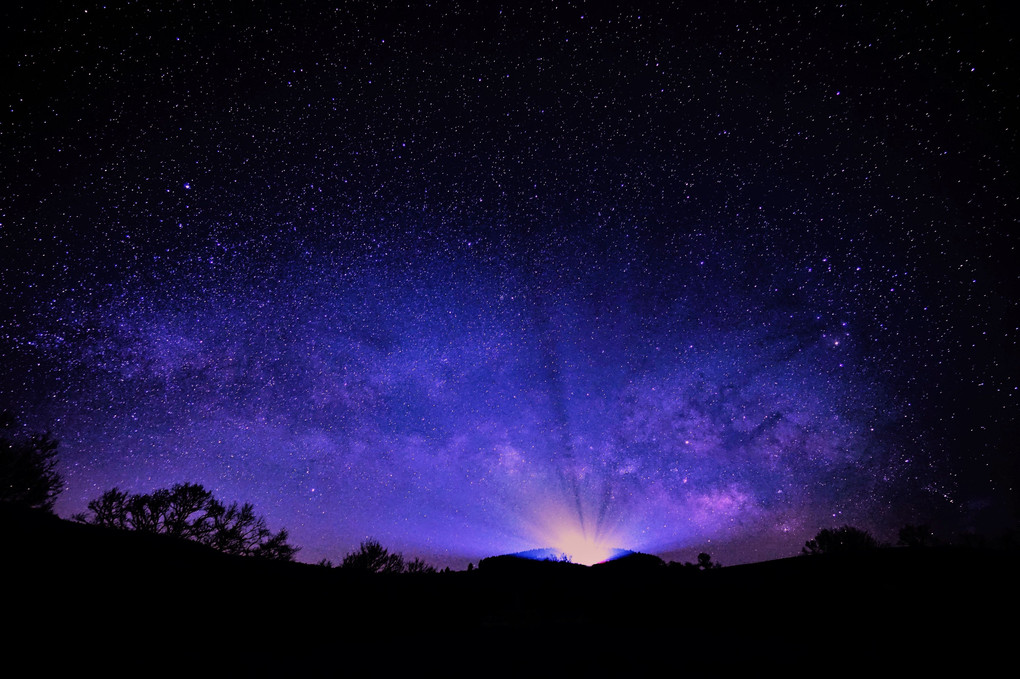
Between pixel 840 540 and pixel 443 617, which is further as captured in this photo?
pixel 840 540

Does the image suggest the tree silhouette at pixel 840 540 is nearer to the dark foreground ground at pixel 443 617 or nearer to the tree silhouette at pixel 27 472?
the dark foreground ground at pixel 443 617

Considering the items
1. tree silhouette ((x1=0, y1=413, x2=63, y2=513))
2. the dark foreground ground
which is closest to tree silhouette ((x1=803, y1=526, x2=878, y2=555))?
the dark foreground ground

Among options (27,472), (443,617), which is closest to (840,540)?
(443,617)

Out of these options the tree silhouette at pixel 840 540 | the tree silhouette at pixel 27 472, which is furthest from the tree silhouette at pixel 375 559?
the tree silhouette at pixel 840 540

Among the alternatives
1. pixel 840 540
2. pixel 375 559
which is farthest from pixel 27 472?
pixel 840 540

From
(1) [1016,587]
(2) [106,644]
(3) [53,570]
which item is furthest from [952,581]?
(3) [53,570]

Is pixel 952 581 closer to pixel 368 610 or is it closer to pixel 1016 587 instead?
pixel 1016 587

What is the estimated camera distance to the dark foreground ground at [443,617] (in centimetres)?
560

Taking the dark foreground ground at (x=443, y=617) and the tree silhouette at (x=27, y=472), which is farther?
the tree silhouette at (x=27, y=472)

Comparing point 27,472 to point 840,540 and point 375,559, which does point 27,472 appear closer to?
point 375,559

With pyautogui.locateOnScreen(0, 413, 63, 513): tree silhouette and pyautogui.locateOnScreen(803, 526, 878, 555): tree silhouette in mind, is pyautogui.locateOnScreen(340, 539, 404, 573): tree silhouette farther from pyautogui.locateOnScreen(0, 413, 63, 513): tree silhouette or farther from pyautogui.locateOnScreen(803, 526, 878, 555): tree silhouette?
pyautogui.locateOnScreen(803, 526, 878, 555): tree silhouette

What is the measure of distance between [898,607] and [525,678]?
7.40 m

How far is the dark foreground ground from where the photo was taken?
5602mm

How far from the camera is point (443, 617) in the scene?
11125mm
